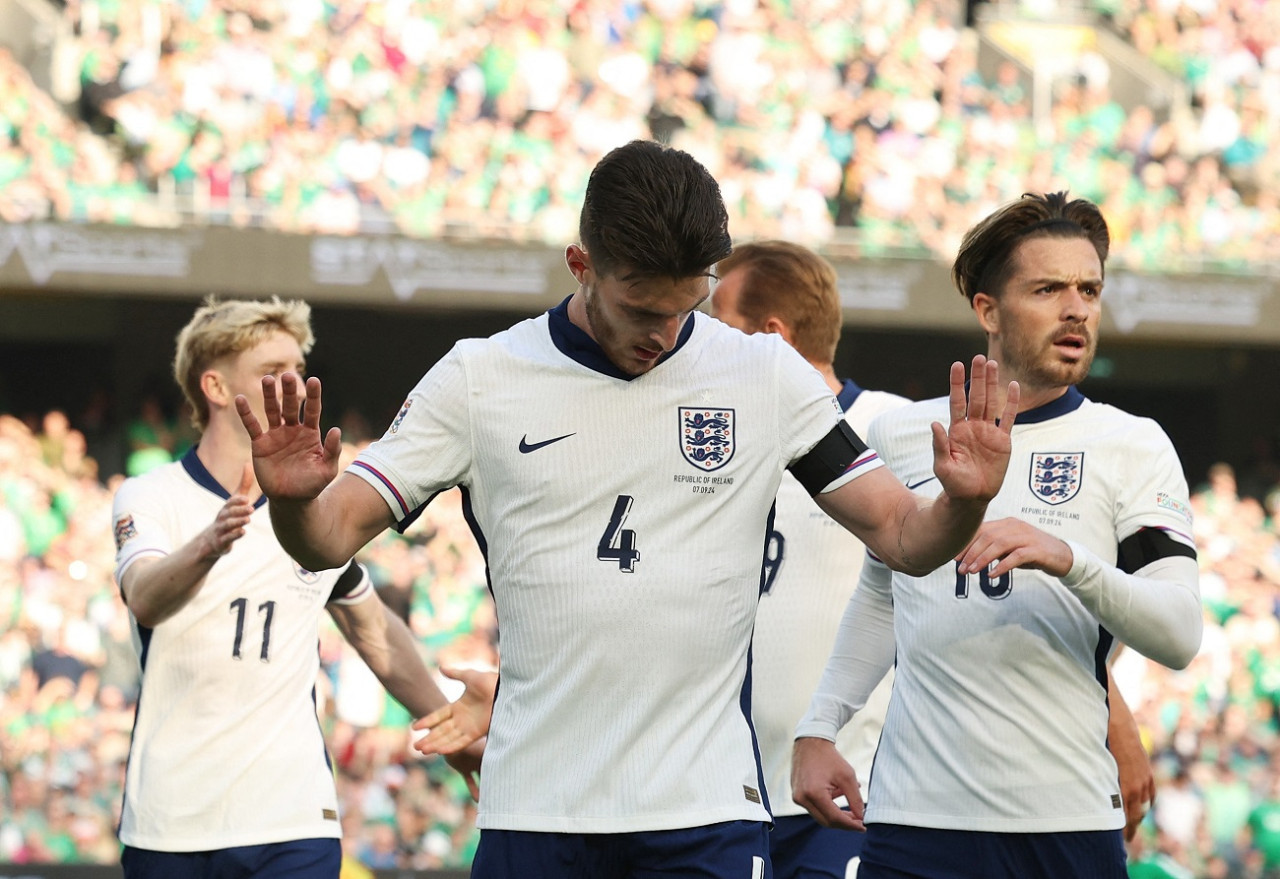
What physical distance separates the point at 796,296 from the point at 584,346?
212 centimetres

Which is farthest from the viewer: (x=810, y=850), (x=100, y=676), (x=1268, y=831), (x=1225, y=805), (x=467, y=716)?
(x=100, y=676)

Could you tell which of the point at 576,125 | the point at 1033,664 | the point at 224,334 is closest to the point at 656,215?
the point at 1033,664

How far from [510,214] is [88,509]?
14.9 ft

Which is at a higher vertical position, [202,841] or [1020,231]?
[1020,231]

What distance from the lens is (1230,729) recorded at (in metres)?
13.3

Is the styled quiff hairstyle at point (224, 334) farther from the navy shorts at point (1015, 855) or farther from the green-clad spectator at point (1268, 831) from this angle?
the green-clad spectator at point (1268, 831)

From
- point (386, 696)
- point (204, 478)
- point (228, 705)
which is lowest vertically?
point (386, 696)

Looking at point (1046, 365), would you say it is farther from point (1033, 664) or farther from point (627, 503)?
point (627, 503)

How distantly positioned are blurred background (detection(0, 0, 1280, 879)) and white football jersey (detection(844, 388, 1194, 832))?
29.3 ft

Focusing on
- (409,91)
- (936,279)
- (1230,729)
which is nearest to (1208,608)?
(1230,729)

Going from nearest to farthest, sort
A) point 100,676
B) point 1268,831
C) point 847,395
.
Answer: point 847,395
point 1268,831
point 100,676

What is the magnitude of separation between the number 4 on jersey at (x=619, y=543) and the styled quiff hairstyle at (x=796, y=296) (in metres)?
2.21

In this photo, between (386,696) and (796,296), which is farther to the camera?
(386,696)

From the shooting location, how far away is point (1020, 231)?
445 centimetres
